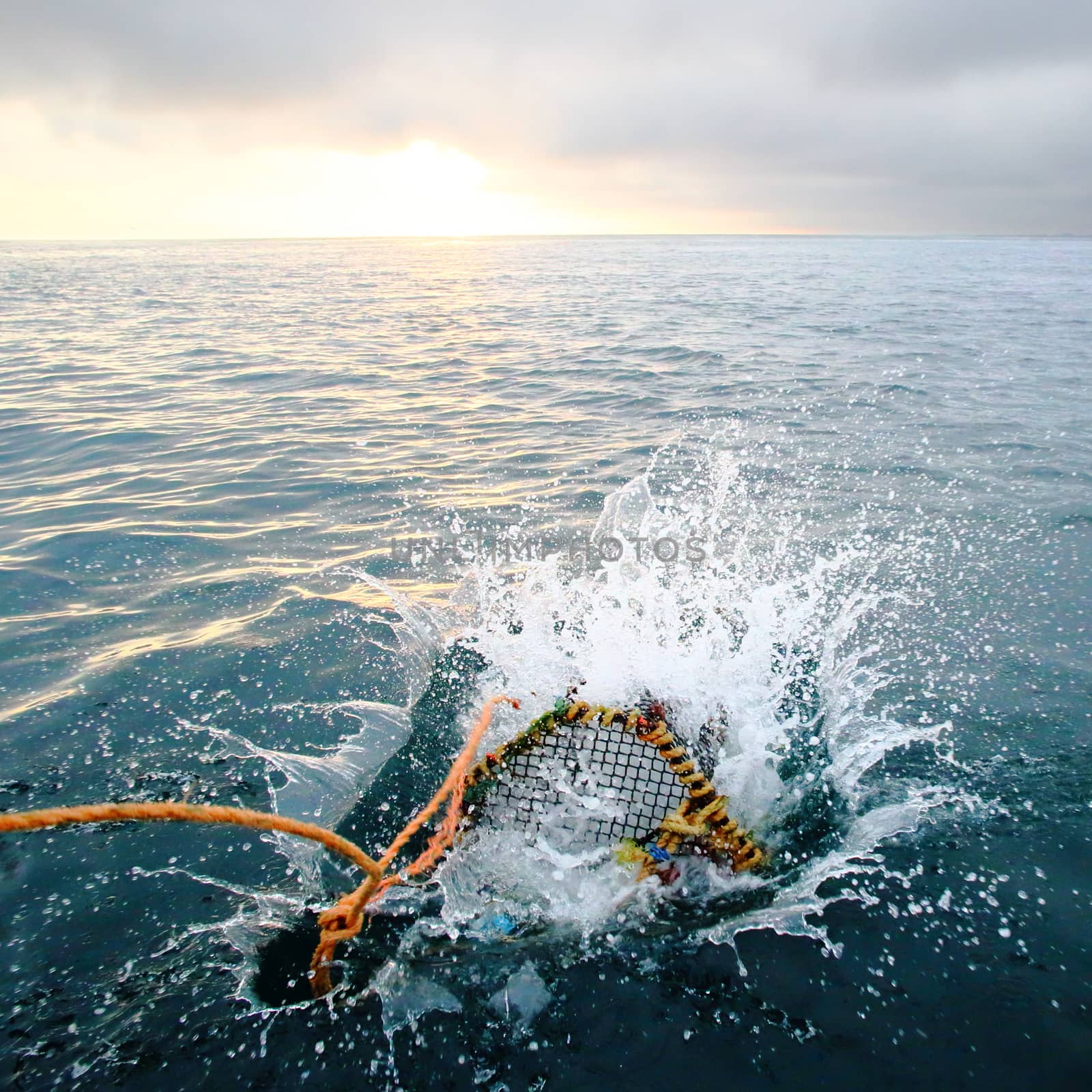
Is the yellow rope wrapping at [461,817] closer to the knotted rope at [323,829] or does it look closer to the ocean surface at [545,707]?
the knotted rope at [323,829]

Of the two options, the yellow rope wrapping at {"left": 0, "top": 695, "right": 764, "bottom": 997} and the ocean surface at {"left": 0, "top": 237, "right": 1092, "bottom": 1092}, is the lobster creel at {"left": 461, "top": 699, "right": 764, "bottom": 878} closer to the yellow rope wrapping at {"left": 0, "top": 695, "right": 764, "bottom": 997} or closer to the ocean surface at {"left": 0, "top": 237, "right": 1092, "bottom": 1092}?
the yellow rope wrapping at {"left": 0, "top": 695, "right": 764, "bottom": 997}

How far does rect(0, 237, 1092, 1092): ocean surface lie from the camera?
2.66 m

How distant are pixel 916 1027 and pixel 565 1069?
1.40 metres

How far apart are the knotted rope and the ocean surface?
22 centimetres

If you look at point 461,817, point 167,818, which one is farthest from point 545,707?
point 167,818

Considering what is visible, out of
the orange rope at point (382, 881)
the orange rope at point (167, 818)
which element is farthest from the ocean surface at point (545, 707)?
the orange rope at point (167, 818)

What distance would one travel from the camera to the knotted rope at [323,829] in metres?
1.80

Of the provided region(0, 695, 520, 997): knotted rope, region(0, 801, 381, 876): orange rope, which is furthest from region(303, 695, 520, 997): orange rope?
region(0, 801, 381, 876): orange rope

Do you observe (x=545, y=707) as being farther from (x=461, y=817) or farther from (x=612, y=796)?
(x=461, y=817)

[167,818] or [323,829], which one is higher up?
[167,818]

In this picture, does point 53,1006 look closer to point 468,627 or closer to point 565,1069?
point 565,1069

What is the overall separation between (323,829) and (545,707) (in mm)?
1983

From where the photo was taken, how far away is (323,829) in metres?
2.69

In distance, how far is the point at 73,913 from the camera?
3.10 meters
